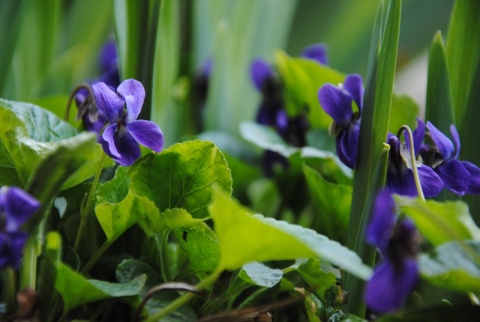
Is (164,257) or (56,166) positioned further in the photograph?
(164,257)

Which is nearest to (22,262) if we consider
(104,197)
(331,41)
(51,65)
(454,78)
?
(104,197)

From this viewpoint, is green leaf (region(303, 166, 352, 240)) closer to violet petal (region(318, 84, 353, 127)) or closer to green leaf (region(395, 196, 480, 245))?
violet petal (region(318, 84, 353, 127))

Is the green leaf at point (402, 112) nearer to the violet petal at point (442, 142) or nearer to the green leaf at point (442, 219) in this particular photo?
the violet petal at point (442, 142)

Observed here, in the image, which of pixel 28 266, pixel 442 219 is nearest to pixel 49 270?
pixel 28 266

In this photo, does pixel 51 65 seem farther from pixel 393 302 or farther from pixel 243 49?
pixel 393 302

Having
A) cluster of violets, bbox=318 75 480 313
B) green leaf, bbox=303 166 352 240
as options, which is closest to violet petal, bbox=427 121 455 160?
cluster of violets, bbox=318 75 480 313

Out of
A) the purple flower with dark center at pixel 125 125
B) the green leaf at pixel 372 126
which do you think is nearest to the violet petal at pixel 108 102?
the purple flower with dark center at pixel 125 125

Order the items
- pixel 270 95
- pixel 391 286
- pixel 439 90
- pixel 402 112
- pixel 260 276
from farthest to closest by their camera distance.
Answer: pixel 270 95
pixel 402 112
pixel 439 90
pixel 260 276
pixel 391 286

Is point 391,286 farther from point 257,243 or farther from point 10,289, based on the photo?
point 10,289
